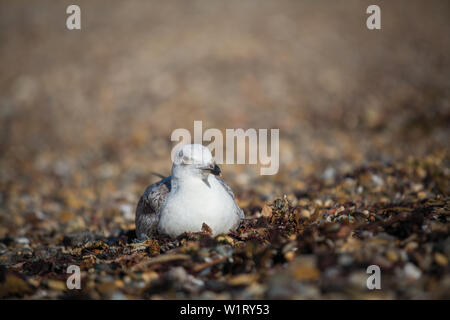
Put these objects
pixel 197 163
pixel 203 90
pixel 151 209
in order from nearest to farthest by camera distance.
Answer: pixel 197 163 < pixel 151 209 < pixel 203 90

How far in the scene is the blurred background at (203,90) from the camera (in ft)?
35.8

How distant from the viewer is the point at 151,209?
209 inches

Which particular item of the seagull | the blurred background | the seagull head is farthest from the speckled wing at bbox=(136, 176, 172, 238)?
the blurred background

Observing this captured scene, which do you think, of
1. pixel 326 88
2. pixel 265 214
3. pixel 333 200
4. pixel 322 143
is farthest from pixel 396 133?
pixel 265 214

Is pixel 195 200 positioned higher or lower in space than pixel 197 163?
lower

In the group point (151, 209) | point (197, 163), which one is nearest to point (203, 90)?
point (151, 209)

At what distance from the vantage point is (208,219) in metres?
4.62

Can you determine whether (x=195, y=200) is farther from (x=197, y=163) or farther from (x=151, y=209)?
(x=151, y=209)

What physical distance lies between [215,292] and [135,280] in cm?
82

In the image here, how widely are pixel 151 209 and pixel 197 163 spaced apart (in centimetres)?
113

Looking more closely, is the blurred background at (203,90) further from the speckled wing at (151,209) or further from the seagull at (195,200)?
the seagull at (195,200)

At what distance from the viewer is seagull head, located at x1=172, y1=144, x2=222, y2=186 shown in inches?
180
